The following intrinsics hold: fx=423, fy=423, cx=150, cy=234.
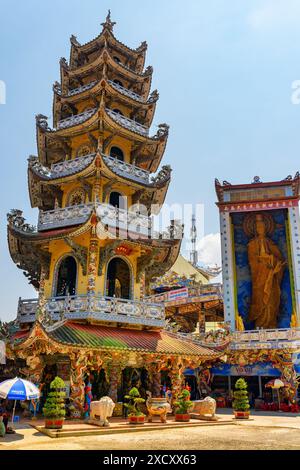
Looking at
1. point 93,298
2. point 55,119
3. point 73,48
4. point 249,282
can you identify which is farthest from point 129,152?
point 249,282

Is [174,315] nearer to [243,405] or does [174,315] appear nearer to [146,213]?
[146,213]

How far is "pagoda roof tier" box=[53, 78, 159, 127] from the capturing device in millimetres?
22031

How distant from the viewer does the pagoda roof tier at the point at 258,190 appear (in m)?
28.4

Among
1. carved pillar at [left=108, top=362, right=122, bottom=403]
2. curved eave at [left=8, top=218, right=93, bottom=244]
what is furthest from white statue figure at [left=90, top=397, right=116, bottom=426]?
curved eave at [left=8, top=218, right=93, bottom=244]

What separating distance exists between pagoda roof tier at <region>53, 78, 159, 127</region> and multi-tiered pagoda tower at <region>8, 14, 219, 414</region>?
0.20 feet

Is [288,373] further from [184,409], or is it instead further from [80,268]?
[80,268]

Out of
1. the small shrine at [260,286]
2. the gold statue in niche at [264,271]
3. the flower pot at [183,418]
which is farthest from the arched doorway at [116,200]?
the gold statue in niche at [264,271]

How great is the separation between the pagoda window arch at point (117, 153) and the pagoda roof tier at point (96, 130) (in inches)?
32.2

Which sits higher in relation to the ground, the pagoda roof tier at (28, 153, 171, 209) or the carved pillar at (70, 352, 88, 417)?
the pagoda roof tier at (28, 153, 171, 209)

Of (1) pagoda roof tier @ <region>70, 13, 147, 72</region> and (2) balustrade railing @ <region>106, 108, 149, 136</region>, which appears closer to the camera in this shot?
(2) balustrade railing @ <region>106, 108, 149, 136</region>

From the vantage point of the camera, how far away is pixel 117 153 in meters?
22.7

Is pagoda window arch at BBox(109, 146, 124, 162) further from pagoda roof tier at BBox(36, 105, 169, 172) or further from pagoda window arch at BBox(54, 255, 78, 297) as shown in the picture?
pagoda window arch at BBox(54, 255, 78, 297)

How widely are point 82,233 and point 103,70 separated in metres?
9.50

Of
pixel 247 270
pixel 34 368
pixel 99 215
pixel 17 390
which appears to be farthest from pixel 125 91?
pixel 17 390
